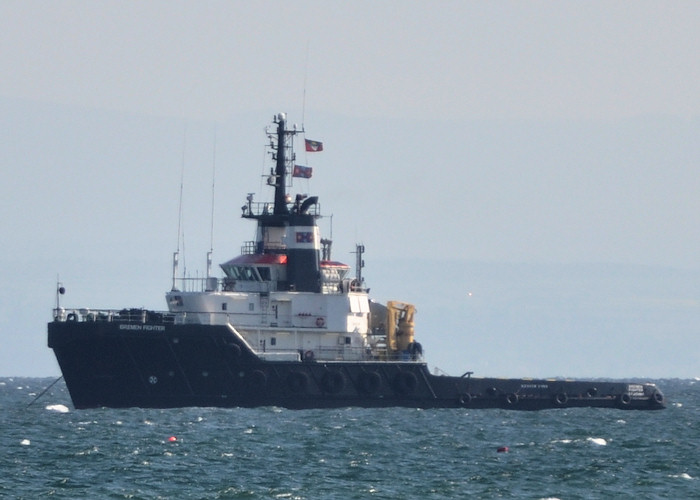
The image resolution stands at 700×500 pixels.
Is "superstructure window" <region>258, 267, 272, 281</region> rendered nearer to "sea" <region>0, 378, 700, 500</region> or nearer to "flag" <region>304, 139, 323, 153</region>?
"flag" <region>304, 139, 323, 153</region>

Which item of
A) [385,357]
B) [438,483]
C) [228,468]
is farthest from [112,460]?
[385,357]

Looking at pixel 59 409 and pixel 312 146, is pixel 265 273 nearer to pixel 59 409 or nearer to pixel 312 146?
pixel 312 146

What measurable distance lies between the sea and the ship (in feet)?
2.91

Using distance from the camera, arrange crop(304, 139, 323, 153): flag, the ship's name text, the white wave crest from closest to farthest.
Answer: the ship's name text, the white wave crest, crop(304, 139, 323, 153): flag

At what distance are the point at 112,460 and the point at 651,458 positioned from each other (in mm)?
16920

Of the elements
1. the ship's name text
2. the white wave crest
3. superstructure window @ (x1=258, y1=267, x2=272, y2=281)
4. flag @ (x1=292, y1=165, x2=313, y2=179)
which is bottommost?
the white wave crest

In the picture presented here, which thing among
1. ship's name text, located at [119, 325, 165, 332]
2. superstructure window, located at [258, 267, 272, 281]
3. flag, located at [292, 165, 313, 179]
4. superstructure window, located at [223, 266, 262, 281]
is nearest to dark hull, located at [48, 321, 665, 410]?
ship's name text, located at [119, 325, 165, 332]

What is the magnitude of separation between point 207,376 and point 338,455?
13.6 meters

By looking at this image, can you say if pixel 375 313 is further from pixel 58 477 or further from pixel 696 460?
pixel 58 477

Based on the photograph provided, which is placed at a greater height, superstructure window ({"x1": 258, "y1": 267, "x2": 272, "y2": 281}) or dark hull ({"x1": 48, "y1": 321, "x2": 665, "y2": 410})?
superstructure window ({"x1": 258, "y1": 267, "x2": 272, "y2": 281})

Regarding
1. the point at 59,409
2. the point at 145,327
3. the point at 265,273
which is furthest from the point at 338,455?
the point at 59,409

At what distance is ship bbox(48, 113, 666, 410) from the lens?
184 ft

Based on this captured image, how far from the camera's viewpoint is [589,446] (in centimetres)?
4966

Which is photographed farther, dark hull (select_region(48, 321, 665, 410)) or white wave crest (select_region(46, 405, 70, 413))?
white wave crest (select_region(46, 405, 70, 413))
